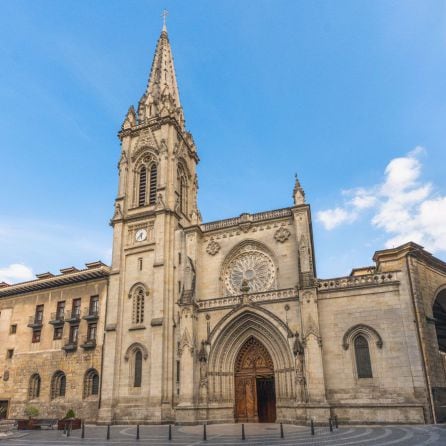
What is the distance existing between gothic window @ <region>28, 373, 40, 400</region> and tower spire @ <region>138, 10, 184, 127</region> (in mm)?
22687

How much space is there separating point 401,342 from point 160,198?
19.3 metres

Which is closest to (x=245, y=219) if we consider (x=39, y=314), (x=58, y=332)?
(x=58, y=332)

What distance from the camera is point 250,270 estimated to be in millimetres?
30641

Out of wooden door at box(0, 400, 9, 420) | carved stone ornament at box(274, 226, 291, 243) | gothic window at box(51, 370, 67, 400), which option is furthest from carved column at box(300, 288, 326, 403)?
wooden door at box(0, 400, 9, 420)

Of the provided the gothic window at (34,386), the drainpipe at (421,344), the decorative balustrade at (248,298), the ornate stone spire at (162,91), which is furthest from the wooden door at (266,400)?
the ornate stone spire at (162,91)


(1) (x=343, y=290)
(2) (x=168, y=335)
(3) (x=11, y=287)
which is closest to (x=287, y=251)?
(1) (x=343, y=290)

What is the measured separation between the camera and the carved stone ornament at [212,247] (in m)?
31.8

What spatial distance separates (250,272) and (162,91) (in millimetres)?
19320

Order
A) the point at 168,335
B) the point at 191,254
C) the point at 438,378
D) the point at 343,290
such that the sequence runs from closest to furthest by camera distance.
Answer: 1. the point at 438,378
2. the point at 343,290
3. the point at 168,335
4. the point at 191,254

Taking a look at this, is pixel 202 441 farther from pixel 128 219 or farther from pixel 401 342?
pixel 128 219

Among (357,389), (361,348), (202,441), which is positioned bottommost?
(202,441)

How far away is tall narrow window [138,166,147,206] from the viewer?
34.7 meters

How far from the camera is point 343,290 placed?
2567cm

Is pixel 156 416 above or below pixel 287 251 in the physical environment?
below
